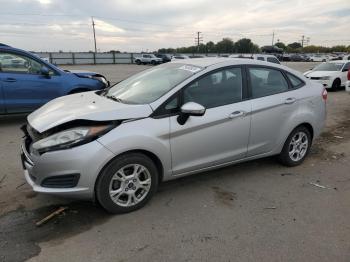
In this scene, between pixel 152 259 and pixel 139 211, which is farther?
pixel 139 211

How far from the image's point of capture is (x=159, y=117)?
3898mm

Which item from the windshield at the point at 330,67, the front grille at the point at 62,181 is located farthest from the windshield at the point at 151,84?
the windshield at the point at 330,67

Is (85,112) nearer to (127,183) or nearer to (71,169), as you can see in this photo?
(71,169)

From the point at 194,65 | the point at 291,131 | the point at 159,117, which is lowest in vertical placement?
the point at 291,131

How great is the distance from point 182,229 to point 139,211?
58cm

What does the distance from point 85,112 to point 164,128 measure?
0.85 meters

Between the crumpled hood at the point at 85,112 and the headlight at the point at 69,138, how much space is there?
0.12 meters

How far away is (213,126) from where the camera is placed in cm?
425

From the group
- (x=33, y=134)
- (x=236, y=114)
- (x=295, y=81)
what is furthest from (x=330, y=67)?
(x=33, y=134)

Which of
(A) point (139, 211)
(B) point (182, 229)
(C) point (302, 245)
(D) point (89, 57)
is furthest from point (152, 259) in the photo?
(D) point (89, 57)

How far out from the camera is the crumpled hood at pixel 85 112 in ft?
12.1

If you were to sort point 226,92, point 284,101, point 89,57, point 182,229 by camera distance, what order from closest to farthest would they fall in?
point 182,229 < point 226,92 < point 284,101 < point 89,57

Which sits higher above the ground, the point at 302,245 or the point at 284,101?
the point at 284,101

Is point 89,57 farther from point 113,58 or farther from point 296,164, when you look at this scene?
point 296,164
